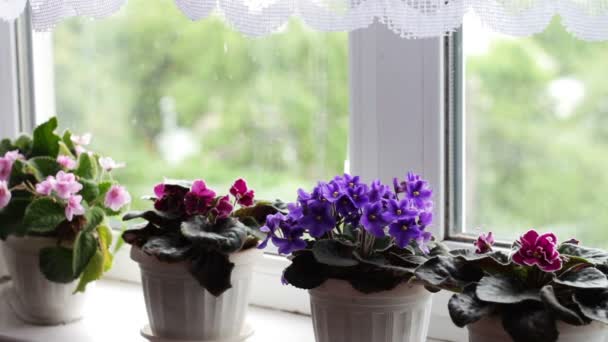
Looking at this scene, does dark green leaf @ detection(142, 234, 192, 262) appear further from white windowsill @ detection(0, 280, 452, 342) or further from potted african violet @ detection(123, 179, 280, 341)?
white windowsill @ detection(0, 280, 452, 342)

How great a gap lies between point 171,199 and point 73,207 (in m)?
0.20

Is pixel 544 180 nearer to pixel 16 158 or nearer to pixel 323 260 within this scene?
pixel 323 260

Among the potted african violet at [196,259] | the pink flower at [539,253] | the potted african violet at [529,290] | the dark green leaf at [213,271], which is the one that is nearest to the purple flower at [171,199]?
the potted african violet at [196,259]

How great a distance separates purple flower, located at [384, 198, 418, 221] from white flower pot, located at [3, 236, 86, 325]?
0.71 meters

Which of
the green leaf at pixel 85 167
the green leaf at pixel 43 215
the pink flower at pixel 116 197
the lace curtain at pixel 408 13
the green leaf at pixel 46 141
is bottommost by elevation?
the green leaf at pixel 43 215

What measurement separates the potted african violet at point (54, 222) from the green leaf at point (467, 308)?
2.32 feet

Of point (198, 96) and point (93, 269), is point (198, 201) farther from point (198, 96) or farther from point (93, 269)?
point (198, 96)

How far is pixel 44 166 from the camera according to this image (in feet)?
4.21

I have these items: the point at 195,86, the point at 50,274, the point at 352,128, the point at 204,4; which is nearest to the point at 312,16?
the point at 204,4

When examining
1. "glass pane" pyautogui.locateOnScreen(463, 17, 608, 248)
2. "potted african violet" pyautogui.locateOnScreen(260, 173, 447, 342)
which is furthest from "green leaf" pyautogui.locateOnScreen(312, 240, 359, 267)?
"glass pane" pyautogui.locateOnScreen(463, 17, 608, 248)

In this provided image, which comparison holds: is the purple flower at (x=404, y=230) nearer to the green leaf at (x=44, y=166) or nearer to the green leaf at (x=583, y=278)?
the green leaf at (x=583, y=278)

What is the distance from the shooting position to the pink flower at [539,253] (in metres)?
0.78

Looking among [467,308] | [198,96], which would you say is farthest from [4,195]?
[198,96]

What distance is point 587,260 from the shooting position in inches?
31.9
